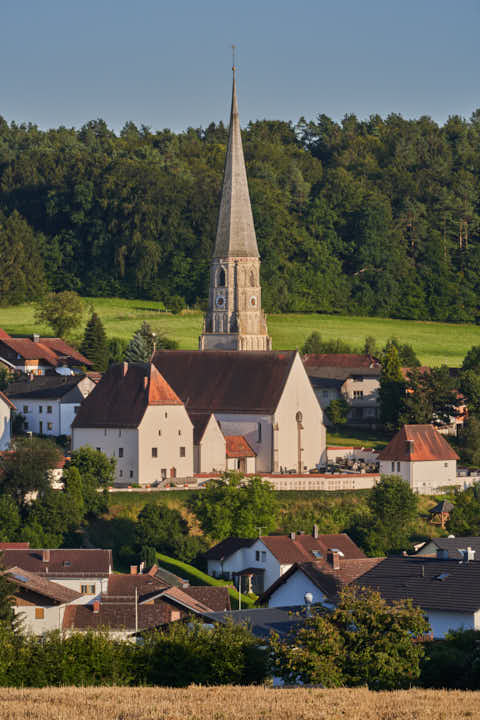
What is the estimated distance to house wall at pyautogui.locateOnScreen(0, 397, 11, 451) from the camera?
6875 cm

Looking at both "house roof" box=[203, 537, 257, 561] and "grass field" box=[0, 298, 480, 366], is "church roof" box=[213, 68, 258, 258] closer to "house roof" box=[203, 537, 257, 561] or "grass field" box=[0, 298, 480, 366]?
"grass field" box=[0, 298, 480, 366]

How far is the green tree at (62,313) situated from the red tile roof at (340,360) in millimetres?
14806

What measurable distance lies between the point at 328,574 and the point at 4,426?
25228 millimetres

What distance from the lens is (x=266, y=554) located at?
5738cm

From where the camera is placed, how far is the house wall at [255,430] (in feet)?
227

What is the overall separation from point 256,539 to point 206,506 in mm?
3855

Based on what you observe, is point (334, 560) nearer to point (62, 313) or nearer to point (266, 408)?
point (266, 408)

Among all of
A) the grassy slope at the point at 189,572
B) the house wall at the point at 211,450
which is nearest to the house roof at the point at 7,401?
the house wall at the point at 211,450

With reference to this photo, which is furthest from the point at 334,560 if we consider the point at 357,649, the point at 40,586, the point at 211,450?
the point at 211,450

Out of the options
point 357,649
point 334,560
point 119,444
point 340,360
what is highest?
point 340,360

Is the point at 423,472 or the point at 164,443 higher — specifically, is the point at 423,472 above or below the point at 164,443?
below

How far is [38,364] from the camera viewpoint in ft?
274

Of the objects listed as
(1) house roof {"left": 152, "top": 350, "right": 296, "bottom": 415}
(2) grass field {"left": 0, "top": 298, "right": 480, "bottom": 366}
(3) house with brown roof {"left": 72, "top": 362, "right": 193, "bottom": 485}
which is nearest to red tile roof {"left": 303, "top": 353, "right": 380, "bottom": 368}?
(2) grass field {"left": 0, "top": 298, "right": 480, "bottom": 366}

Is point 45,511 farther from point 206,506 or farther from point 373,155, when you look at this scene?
point 373,155
